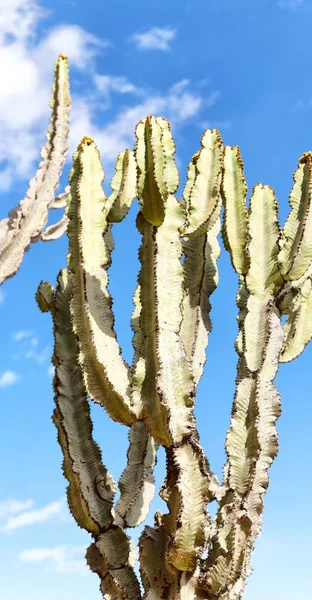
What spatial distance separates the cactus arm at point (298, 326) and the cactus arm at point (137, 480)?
1129 millimetres

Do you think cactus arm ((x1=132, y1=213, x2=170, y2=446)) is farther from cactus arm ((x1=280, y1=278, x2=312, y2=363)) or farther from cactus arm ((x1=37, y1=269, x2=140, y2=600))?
cactus arm ((x1=280, y1=278, x2=312, y2=363))

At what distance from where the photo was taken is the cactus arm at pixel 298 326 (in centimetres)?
554

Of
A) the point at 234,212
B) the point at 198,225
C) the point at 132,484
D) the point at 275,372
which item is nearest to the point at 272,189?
the point at 234,212

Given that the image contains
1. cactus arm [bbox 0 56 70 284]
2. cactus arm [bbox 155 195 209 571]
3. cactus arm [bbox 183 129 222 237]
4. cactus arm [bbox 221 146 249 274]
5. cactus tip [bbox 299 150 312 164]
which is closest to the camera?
cactus arm [bbox 155 195 209 571]

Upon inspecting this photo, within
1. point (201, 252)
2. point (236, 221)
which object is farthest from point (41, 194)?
point (236, 221)

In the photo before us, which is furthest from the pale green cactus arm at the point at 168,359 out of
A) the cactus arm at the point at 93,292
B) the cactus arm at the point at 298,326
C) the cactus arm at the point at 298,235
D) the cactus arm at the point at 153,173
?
the cactus arm at the point at 298,326

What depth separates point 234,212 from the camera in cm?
521

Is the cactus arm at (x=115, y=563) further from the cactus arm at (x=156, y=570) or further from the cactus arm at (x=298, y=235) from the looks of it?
the cactus arm at (x=298, y=235)

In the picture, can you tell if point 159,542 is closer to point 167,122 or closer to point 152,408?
point 152,408

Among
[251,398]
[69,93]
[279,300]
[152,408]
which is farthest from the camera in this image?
[69,93]

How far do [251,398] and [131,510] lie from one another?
1.05m

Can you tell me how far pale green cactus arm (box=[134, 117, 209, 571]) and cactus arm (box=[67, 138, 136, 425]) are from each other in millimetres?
145

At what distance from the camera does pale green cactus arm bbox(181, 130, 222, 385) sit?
4.96 meters

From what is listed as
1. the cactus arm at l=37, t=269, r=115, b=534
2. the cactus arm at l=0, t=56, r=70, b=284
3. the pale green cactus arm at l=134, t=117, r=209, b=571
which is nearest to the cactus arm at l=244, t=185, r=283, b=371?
the pale green cactus arm at l=134, t=117, r=209, b=571
